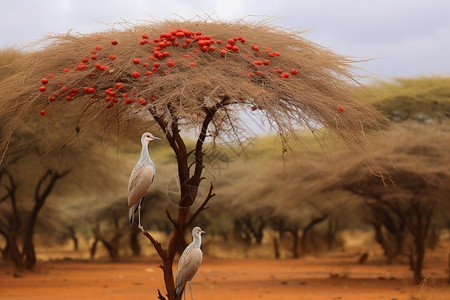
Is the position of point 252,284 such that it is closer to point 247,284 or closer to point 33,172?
A: point 247,284

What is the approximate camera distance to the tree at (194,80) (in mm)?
7844

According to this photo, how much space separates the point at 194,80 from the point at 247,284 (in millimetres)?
13842

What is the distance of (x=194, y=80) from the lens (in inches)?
305

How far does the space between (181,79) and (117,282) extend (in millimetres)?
15372

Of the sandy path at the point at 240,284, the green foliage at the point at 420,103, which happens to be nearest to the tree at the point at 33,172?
the sandy path at the point at 240,284

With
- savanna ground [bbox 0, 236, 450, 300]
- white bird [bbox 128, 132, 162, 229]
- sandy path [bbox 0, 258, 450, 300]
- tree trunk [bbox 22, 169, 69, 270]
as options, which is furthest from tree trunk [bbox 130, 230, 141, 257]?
white bird [bbox 128, 132, 162, 229]

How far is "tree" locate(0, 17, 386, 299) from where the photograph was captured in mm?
7844

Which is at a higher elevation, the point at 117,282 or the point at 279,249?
the point at 117,282

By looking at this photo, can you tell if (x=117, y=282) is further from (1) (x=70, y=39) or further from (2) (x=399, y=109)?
(1) (x=70, y=39)

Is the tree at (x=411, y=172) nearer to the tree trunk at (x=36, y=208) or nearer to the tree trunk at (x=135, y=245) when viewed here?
the tree trunk at (x=36, y=208)

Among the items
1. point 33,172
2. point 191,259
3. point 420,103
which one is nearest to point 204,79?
point 191,259

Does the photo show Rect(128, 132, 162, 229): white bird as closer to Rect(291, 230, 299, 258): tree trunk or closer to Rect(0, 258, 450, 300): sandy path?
Rect(0, 258, 450, 300): sandy path

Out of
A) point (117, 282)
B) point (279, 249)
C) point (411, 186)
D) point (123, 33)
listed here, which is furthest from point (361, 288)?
point (279, 249)

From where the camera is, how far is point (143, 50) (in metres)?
8.49
